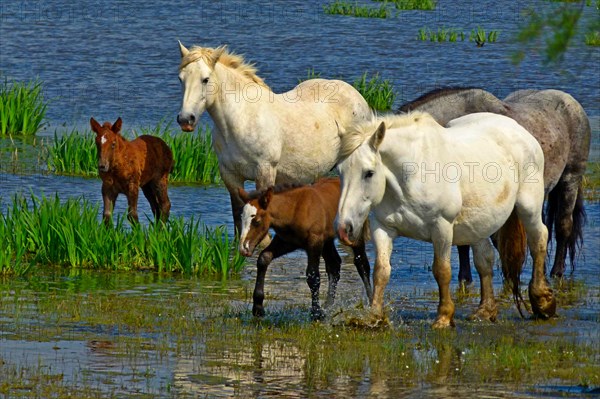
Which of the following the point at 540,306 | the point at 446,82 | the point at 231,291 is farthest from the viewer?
the point at 446,82

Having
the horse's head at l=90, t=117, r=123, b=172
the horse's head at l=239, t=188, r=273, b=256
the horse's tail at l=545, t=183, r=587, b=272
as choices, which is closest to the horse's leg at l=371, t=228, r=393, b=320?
the horse's head at l=239, t=188, r=273, b=256

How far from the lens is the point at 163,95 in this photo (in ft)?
78.9

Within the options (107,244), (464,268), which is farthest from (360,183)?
(107,244)

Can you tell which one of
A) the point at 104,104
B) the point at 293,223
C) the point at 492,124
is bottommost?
the point at 104,104

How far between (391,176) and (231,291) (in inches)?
93.6

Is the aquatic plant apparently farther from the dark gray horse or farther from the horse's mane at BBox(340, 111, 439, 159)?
the horse's mane at BBox(340, 111, 439, 159)

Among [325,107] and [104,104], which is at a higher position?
[325,107]

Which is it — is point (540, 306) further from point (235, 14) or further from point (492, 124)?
point (235, 14)

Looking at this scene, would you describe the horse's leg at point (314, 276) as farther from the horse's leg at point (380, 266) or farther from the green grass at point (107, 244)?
the green grass at point (107, 244)

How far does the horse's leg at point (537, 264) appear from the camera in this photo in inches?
428

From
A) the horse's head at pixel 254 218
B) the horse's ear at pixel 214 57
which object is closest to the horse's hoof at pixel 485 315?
the horse's head at pixel 254 218

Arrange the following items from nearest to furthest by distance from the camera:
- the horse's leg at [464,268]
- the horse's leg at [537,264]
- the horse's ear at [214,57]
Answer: the horse's leg at [537,264] → the horse's leg at [464,268] → the horse's ear at [214,57]

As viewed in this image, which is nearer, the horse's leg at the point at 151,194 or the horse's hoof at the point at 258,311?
the horse's hoof at the point at 258,311

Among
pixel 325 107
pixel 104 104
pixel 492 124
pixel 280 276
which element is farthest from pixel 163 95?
pixel 492 124
